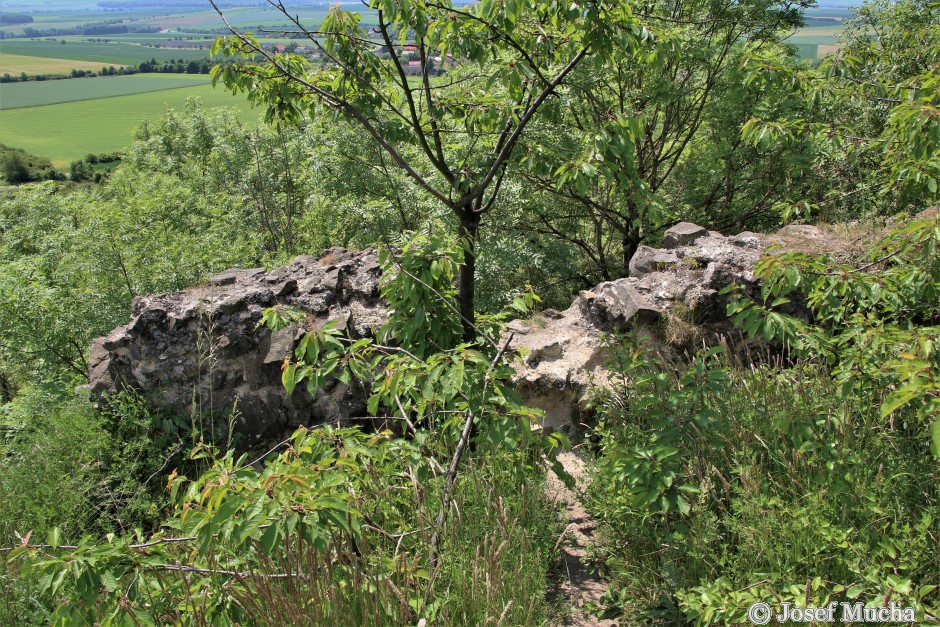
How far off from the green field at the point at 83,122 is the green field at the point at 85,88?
225 centimetres

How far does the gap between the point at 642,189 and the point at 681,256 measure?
346 cm

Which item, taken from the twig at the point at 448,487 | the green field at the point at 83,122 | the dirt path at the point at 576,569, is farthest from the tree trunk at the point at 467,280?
the green field at the point at 83,122

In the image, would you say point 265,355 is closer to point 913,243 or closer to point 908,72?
point 913,243

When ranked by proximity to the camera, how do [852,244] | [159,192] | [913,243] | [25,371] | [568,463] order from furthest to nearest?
[159,192] < [25,371] < [852,244] < [568,463] < [913,243]

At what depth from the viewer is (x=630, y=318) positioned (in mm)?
5594

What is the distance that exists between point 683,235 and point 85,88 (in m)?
85.1

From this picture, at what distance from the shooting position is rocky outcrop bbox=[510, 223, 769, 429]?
5328 millimetres

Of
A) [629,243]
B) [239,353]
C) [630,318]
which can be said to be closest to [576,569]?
[630,318]

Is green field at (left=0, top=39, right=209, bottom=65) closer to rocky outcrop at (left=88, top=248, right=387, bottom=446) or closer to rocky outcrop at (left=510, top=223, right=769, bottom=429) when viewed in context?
rocky outcrop at (left=88, top=248, right=387, bottom=446)

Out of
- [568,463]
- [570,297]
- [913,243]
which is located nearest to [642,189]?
[913,243]

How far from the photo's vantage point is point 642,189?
3152 millimetres

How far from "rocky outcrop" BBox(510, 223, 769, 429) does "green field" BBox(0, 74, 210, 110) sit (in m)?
69.7

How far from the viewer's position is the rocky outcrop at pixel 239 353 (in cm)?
618

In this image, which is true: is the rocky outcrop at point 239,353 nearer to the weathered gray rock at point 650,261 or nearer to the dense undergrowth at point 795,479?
A: the weathered gray rock at point 650,261
